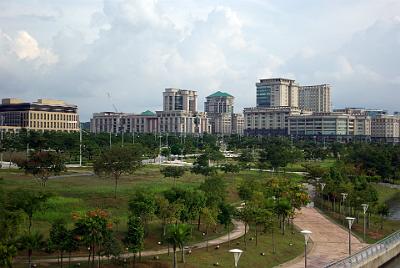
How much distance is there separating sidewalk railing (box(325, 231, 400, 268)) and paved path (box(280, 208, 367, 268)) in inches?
104

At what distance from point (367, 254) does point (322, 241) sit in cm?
933

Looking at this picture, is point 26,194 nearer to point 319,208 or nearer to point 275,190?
point 275,190

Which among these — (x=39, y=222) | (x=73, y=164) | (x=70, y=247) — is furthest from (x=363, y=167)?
(x=70, y=247)

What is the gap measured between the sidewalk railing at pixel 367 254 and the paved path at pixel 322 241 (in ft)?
8.67

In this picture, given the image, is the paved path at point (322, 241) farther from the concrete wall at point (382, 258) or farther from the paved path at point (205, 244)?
the paved path at point (205, 244)

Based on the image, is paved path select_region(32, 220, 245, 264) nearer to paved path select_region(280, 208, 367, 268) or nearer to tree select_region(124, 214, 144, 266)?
tree select_region(124, 214, 144, 266)

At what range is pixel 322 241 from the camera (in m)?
50.5

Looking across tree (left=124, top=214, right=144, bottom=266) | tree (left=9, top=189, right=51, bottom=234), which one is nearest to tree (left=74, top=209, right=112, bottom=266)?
tree (left=124, top=214, right=144, bottom=266)

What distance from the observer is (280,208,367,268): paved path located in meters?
42.5

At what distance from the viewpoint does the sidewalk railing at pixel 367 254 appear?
36309 mm

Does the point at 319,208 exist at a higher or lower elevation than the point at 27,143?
lower

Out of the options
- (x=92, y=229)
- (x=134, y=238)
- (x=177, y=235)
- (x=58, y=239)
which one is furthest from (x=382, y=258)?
(x=58, y=239)

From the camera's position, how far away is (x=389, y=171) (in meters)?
109

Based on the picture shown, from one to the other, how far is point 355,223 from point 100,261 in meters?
35.4
